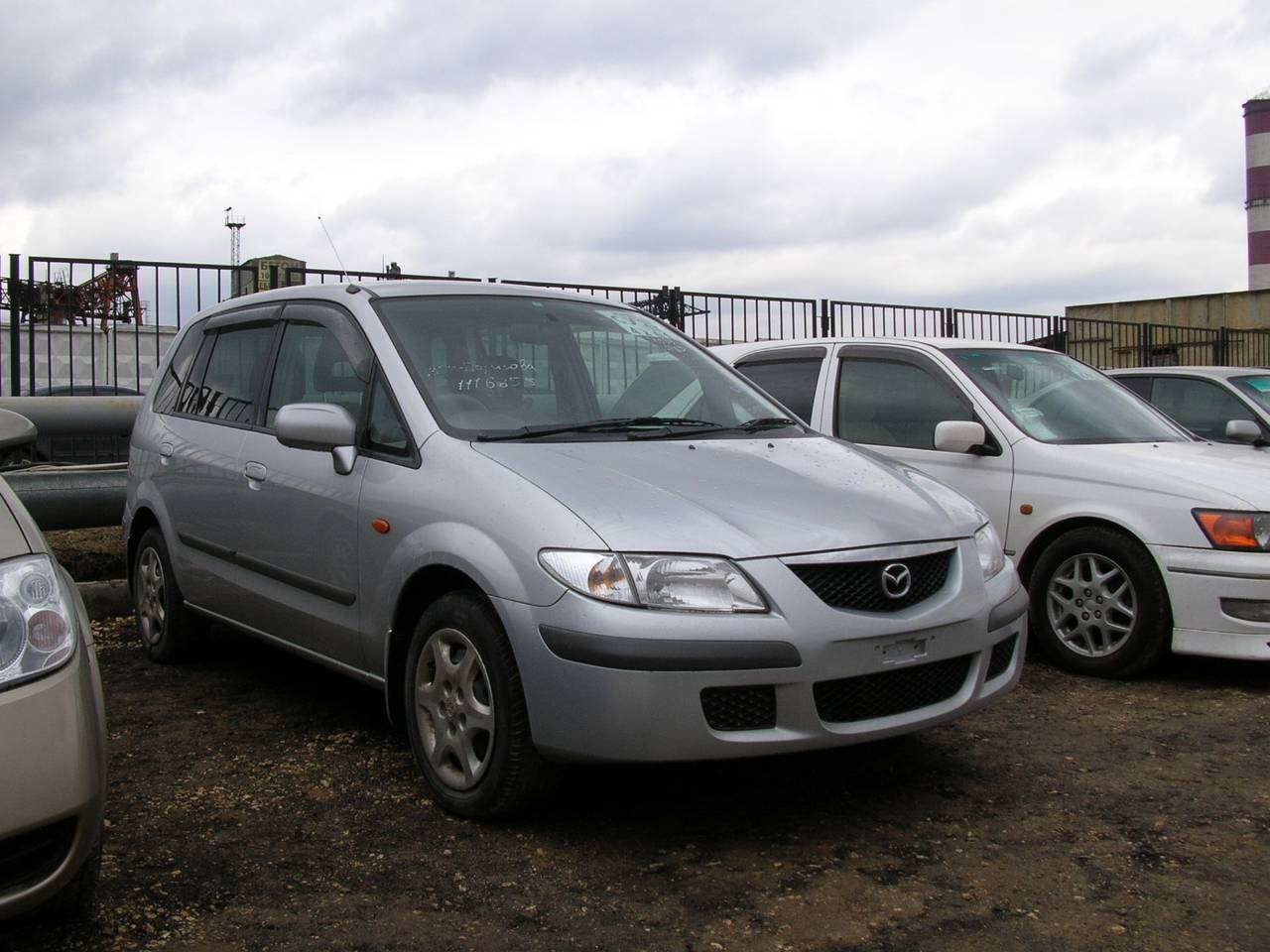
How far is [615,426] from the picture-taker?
4.18 meters

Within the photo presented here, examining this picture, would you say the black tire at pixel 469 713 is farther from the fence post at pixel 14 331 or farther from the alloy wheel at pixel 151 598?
the fence post at pixel 14 331

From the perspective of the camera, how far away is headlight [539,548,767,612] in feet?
10.7

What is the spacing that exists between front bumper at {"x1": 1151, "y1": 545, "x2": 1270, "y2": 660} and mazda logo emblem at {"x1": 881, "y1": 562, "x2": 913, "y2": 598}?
236 cm

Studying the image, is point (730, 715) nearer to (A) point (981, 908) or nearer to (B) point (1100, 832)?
(A) point (981, 908)

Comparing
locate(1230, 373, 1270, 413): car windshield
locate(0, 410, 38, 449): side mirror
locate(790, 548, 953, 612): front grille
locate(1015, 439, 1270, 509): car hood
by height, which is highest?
locate(1230, 373, 1270, 413): car windshield

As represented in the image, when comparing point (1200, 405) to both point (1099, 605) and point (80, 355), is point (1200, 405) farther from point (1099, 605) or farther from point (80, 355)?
point (80, 355)

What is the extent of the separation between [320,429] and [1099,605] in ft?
11.3

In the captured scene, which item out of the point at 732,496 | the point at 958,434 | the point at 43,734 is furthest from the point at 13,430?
the point at 958,434

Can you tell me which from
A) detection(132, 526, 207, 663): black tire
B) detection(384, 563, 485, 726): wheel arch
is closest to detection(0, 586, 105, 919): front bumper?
detection(384, 563, 485, 726): wheel arch

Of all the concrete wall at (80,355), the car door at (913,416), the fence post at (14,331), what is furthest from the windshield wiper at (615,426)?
the fence post at (14,331)

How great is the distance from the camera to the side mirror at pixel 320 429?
4.02m

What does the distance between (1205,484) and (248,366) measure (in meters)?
4.01

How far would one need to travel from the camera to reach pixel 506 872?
10.8ft

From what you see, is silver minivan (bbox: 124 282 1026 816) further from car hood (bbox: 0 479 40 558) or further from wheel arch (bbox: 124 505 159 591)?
car hood (bbox: 0 479 40 558)
